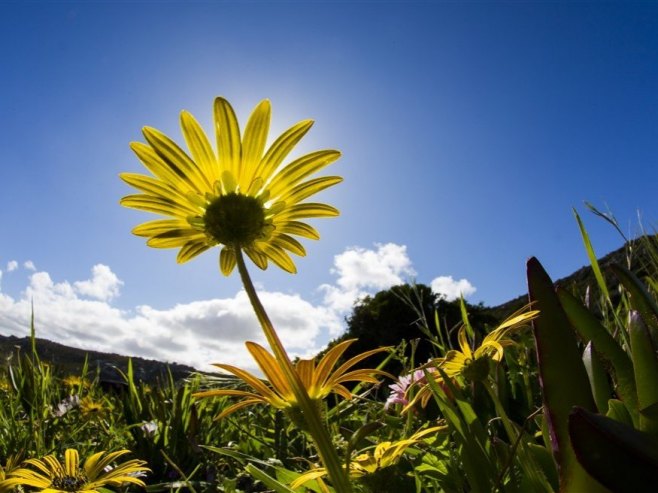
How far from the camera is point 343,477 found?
53 centimetres

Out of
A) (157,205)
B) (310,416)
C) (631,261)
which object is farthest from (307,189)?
(631,261)

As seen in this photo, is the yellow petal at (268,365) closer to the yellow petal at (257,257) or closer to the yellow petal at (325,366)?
the yellow petal at (325,366)

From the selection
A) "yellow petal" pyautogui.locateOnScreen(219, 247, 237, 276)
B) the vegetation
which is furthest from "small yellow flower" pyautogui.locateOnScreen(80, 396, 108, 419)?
"yellow petal" pyautogui.locateOnScreen(219, 247, 237, 276)

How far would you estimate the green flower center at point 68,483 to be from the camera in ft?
3.63

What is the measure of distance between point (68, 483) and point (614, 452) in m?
1.17

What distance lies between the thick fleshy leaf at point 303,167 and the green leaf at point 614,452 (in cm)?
54

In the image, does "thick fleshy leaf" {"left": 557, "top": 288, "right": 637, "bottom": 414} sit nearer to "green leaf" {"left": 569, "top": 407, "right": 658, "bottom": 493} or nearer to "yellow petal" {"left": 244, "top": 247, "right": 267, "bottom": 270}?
"green leaf" {"left": 569, "top": 407, "right": 658, "bottom": 493}

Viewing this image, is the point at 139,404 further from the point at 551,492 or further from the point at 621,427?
the point at 621,427

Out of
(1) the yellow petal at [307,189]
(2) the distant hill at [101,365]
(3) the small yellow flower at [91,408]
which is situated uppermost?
(2) the distant hill at [101,365]

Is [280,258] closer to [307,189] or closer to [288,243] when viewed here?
[288,243]

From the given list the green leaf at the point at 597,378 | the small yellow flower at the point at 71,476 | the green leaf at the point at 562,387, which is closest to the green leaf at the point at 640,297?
the green leaf at the point at 597,378

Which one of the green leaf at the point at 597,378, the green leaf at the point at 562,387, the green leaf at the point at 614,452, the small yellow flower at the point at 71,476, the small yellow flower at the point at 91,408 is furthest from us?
the small yellow flower at the point at 91,408

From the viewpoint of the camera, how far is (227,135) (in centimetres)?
82

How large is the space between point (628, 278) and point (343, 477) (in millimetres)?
660
